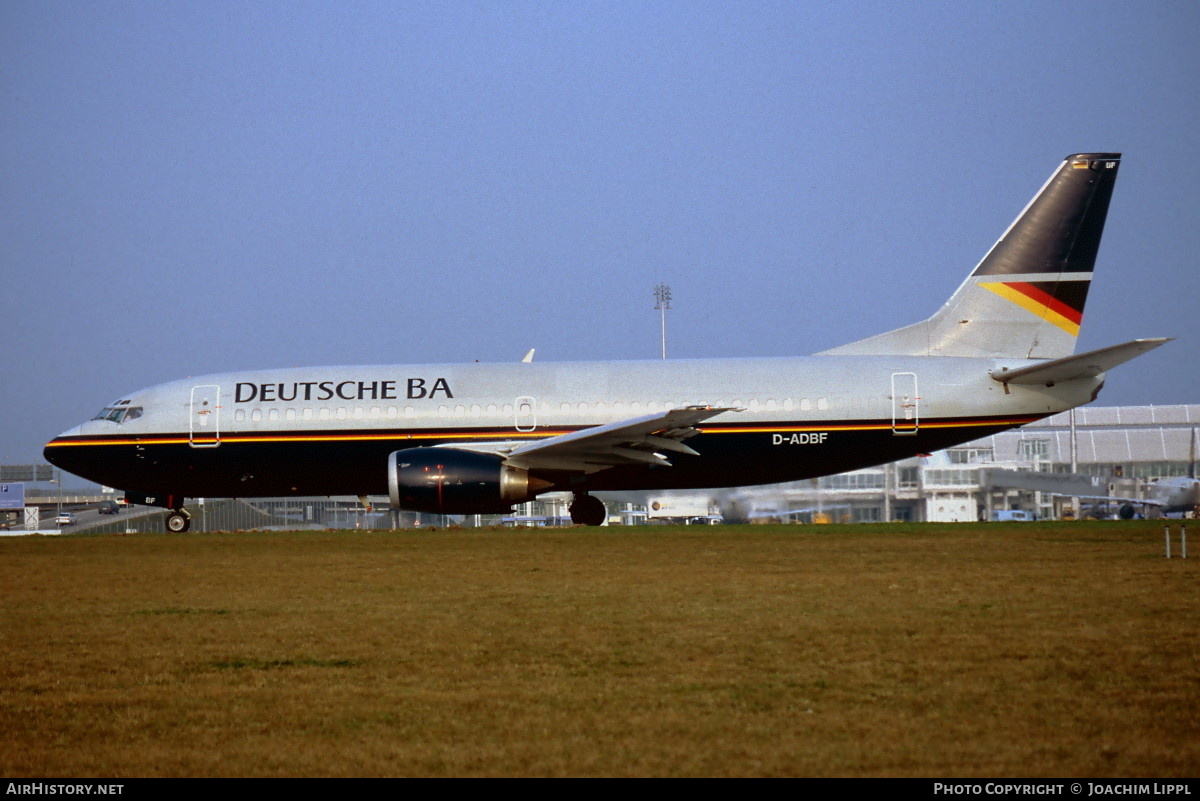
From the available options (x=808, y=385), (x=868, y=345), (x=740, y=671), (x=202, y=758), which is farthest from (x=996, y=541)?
(x=202, y=758)

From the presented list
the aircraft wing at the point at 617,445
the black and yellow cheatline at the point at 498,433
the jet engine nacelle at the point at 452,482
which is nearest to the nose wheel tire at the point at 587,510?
the aircraft wing at the point at 617,445

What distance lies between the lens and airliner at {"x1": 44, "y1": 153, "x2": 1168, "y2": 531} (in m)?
23.4

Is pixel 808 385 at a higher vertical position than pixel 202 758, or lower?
higher

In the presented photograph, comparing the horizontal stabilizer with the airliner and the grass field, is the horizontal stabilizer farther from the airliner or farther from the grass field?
the grass field

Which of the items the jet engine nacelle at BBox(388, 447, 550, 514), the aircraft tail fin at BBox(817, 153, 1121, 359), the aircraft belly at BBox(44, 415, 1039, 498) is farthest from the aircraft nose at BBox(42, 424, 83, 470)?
the aircraft tail fin at BBox(817, 153, 1121, 359)

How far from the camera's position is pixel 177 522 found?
25.8 meters

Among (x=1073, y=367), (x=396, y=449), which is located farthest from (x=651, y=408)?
(x=1073, y=367)

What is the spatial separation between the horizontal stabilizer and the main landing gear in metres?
8.37

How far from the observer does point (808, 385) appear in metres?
23.8

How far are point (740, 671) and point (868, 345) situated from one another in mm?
18986

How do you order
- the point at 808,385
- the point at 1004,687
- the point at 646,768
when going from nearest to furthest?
the point at 646,768, the point at 1004,687, the point at 808,385

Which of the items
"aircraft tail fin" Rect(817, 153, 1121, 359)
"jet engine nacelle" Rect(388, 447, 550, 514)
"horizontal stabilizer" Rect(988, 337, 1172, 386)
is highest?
"aircraft tail fin" Rect(817, 153, 1121, 359)
